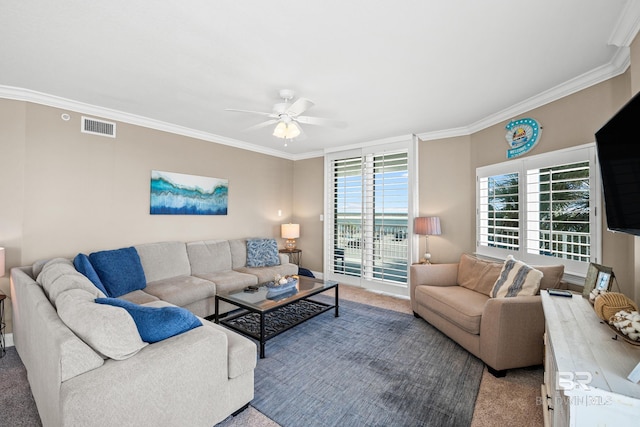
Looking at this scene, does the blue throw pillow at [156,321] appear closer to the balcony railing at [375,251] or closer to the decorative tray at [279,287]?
the decorative tray at [279,287]

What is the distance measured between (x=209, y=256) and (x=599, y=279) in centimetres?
419

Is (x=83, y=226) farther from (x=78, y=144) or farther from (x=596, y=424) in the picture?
(x=596, y=424)

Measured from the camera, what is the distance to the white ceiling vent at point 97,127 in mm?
3215

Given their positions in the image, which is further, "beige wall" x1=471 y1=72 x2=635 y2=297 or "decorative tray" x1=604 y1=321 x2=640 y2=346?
"beige wall" x1=471 y1=72 x2=635 y2=297

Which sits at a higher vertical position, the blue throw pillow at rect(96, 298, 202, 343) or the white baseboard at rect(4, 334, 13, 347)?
the blue throw pillow at rect(96, 298, 202, 343)

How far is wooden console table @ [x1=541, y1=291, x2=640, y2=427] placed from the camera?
0.96 m

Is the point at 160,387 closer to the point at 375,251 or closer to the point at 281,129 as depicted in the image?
the point at 281,129

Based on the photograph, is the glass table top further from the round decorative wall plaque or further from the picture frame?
the round decorative wall plaque

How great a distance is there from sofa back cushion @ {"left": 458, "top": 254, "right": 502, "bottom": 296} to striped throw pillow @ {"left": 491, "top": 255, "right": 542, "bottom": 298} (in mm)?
229

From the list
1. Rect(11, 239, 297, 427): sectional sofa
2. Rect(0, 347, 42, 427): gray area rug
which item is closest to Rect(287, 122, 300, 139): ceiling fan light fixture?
Rect(11, 239, 297, 427): sectional sofa

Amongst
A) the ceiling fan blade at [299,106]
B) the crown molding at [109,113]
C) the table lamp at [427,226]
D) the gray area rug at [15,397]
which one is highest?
the crown molding at [109,113]

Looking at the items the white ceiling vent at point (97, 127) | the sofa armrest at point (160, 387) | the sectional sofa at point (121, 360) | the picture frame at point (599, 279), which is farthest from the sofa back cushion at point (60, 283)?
the picture frame at point (599, 279)

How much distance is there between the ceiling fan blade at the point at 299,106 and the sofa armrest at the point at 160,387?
1.96 metres

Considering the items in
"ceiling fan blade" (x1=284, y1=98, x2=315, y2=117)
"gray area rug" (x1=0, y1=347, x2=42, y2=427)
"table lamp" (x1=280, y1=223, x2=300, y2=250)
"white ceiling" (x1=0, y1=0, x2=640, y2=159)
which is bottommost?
"gray area rug" (x1=0, y1=347, x2=42, y2=427)
